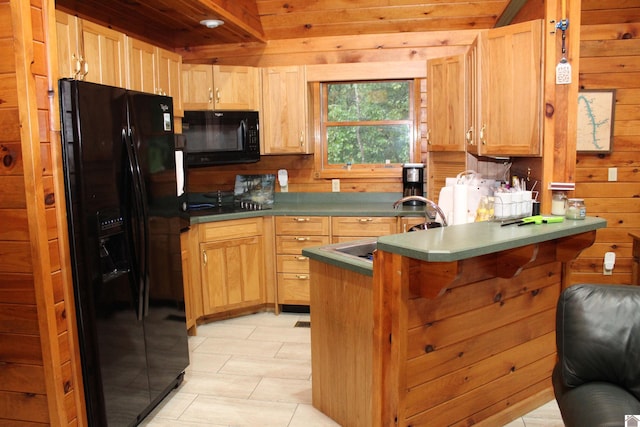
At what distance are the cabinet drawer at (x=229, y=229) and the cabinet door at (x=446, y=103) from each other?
156 centimetres

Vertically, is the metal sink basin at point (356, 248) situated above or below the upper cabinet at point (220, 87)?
below

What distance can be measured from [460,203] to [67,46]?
7.21 feet

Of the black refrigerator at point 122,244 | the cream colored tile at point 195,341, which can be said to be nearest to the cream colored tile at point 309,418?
the black refrigerator at point 122,244

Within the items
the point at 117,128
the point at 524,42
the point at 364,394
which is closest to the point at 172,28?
the point at 117,128

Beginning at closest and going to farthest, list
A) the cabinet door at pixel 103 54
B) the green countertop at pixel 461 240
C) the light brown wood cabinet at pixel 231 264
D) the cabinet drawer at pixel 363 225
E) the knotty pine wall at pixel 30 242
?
the green countertop at pixel 461 240
the knotty pine wall at pixel 30 242
the cabinet door at pixel 103 54
the light brown wood cabinet at pixel 231 264
the cabinet drawer at pixel 363 225

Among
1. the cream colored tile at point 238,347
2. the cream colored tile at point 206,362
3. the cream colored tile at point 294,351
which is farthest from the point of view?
the cream colored tile at point 238,347

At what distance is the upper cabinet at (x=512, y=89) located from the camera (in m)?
2.73

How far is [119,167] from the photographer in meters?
2.47

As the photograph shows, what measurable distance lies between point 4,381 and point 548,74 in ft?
9.46

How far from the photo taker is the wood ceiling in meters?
4.09

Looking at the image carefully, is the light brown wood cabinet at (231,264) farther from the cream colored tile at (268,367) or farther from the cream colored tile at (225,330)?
the cream colored tile at (268,367)

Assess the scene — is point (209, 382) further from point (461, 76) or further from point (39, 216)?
point (461, 76)

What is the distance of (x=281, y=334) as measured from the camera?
401 cm

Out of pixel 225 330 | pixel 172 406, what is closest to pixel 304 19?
pixel 225 330
